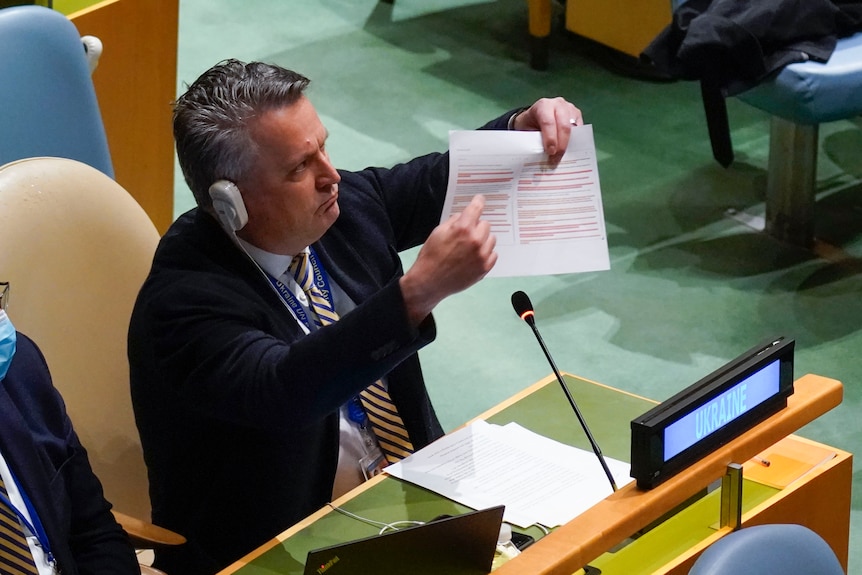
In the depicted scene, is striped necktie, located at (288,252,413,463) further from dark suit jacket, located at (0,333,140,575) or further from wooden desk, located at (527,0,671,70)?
wooden desk, located at (527,0,671,70)

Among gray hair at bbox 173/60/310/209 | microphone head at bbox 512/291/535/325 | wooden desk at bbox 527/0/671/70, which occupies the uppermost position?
gray hair at bbox 173/60/310/209

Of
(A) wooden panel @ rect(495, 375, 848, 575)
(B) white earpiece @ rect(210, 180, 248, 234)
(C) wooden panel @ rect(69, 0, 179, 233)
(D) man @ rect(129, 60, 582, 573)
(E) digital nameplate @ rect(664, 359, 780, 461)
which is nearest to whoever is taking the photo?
(A) wooden panel @ rect(495, 375, 848, 575)

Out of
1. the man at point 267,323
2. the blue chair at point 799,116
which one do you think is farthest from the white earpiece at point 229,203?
the blue chair at point 799,116

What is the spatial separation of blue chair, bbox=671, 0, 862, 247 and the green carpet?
0.33 ft

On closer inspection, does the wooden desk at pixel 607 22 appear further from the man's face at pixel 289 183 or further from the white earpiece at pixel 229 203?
the white earpiece at pixel 229 203

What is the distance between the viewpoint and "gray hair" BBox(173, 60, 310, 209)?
193 centimetres

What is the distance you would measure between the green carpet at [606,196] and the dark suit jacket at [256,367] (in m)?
1.18

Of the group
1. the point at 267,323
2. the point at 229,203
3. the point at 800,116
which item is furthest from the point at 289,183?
the point at 800,116

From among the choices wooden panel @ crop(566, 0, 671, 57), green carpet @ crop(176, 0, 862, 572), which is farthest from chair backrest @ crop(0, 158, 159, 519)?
wooden panel @ crop(566, 0, 671, 57)

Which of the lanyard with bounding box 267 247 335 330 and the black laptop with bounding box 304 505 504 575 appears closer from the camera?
the black laptop with bounding box 304 505 504 575

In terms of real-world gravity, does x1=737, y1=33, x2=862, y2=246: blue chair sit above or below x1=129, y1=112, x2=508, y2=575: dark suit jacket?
below

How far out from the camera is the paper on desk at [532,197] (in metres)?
1.99

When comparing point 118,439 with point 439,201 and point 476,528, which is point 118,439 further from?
point 476,528

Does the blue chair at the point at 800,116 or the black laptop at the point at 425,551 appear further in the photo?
the blue chair at the point at 800,116
